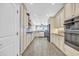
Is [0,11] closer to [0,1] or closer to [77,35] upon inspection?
[0,1]

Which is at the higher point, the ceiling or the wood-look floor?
the ceiling

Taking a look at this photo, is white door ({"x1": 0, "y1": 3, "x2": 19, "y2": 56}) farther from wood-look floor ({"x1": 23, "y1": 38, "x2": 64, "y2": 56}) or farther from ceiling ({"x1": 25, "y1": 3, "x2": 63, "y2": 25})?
ceiling ({"x1": 25, "y1": 3, "x2": 63, "y2": 25})

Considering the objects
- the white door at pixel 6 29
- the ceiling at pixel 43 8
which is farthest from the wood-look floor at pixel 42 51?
the white door at pixel 6 29

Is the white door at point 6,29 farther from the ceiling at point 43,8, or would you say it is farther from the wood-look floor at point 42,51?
the ceiling at point 43,8

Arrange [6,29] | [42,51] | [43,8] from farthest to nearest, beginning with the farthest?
[43,8] → [42,51] → [6,29]

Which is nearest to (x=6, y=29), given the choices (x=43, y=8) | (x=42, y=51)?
(x=42, y=51)

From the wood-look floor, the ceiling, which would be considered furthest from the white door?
the ceiling

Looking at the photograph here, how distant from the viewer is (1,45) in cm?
224

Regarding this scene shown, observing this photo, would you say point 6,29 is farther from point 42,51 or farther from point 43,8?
point 43,8

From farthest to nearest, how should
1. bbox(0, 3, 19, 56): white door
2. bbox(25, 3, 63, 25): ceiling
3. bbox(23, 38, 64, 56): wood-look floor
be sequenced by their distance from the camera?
bbox(25, 3, 63, 25): ceiling, bbox(23, 38, 64, 56): wood-look floor, bbox(0, 3, 19, 56): white door

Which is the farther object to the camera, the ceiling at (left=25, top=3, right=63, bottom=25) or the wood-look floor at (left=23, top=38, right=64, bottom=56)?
the ceiling at (left=25, top=3, right=63, bottom=25)

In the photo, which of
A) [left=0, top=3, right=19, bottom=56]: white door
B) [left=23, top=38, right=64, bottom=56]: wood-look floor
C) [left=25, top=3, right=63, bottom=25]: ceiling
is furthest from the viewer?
[left=25, top=3, right=63, bottom=25]: ceiling

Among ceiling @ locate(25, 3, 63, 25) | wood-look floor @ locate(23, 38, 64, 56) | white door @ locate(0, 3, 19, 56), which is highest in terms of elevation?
ceiling @ locate(25, 3, 63, 25)

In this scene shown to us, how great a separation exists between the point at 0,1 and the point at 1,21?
1.47ft
